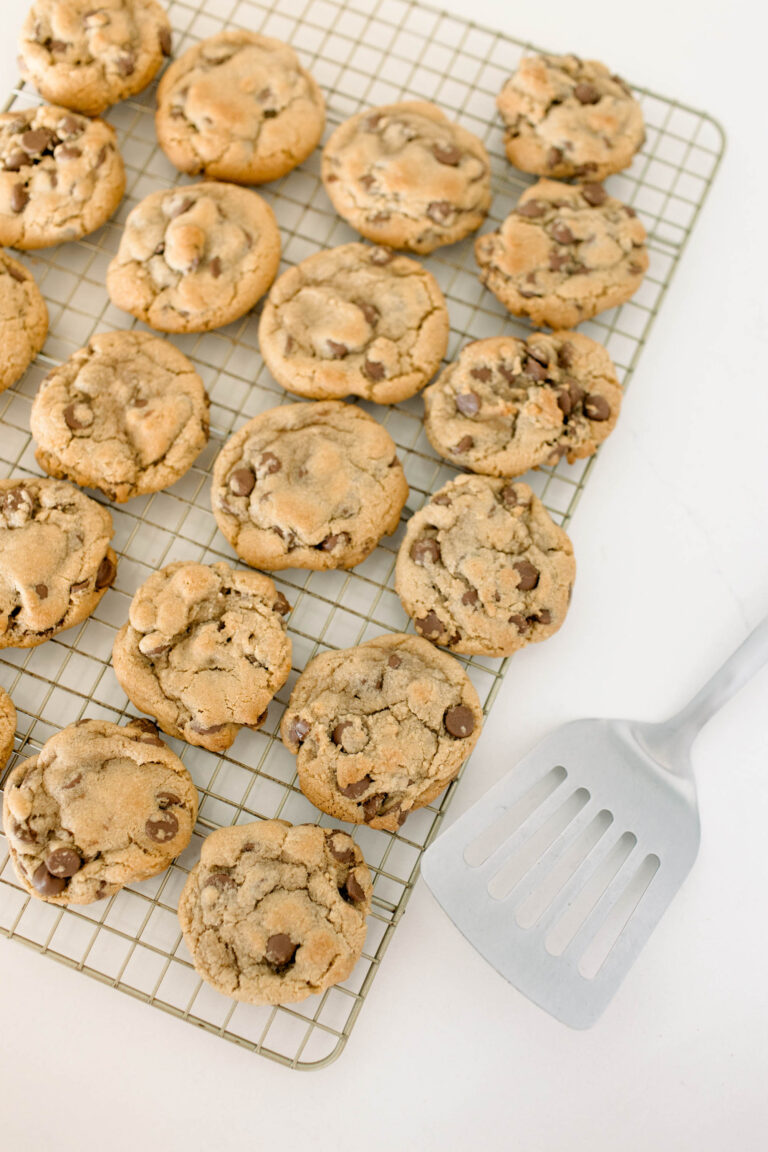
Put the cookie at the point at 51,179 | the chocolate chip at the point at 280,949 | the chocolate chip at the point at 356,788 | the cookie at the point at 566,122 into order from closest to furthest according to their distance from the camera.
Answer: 1. the chocolate chip at the point at 280,949
2. the chocolate chip at the point at 356,788
3. the cookie at the point at 51,179
4. the cookie at the point at 566,122

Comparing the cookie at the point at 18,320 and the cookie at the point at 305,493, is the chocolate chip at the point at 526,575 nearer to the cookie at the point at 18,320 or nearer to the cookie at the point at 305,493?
the cookie at the point at 305,493

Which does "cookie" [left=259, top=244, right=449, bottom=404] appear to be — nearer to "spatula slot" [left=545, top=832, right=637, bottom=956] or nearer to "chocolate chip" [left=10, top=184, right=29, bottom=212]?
"chocolate chip" [left=10, top=184, right=29, bottom=212]

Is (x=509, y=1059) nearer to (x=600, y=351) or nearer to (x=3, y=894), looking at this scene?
(x=3, y=894)

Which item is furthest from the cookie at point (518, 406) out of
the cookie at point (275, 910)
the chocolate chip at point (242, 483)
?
the cookie at point (275, 910)

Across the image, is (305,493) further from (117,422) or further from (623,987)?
(623,987)

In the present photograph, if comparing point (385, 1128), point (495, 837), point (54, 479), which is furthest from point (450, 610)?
point (385, 1128)

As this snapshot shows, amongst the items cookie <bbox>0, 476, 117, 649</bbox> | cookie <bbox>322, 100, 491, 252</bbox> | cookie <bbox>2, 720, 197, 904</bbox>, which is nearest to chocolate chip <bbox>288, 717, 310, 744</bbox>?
cookie <bbox>2, 720, 197, 904</bbox>

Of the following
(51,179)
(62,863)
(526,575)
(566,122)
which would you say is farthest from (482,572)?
(51,179)
